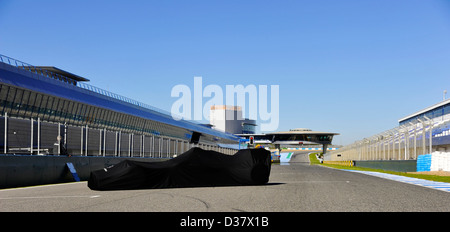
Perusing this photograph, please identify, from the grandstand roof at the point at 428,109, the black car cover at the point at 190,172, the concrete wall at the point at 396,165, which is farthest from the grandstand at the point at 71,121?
the grandstand roof at the point at 428,109

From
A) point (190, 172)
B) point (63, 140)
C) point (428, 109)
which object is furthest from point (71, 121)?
point (428, 109)

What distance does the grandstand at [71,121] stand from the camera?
19.0m

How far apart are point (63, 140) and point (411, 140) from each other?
2230cm

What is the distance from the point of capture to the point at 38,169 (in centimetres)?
1756

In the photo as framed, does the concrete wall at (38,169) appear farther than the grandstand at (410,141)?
No

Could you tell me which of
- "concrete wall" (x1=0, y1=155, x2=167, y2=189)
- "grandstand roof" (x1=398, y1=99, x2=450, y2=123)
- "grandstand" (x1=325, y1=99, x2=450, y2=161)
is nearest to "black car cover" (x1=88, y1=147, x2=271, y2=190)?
"concrete wall" (x1=0, y1=155, x2=167, y2=189)

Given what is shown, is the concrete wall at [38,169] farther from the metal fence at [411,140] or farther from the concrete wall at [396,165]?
the concrete wall at [396,165]

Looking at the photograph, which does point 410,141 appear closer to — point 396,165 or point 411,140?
point 411,140

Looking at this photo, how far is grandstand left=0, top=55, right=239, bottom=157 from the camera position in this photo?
19031 millimetres

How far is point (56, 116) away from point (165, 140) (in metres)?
21.1

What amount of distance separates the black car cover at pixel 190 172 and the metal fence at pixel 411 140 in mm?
14883

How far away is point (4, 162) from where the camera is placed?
15.6 m

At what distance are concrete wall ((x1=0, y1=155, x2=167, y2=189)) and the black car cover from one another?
10.4 feet
